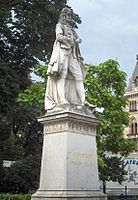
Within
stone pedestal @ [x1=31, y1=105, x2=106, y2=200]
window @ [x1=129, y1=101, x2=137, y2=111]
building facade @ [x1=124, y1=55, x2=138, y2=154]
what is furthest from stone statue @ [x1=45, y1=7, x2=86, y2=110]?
window @ [x1=129, y1=101, x2=137, y2=111]

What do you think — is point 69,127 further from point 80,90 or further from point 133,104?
point 133,104

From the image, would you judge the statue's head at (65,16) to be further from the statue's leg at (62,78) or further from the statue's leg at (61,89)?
the statue's leg at (61,89)

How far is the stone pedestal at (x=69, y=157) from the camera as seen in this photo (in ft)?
32.9

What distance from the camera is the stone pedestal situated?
32.9ft

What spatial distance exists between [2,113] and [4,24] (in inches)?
230

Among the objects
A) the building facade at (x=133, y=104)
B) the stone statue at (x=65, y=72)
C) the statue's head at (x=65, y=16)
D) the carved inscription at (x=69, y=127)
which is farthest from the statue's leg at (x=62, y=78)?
the building facade at (x=133, y=104)

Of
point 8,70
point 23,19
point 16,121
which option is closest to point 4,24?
point 23,19

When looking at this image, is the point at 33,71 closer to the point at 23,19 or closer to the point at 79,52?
the point at 23,19

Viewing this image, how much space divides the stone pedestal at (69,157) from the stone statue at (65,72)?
1.67 ft

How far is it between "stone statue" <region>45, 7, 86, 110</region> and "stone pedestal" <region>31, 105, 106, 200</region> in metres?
0.51

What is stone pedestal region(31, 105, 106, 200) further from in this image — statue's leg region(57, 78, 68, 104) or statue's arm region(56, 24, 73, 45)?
statue's arm region(56, 24, 73, 45)

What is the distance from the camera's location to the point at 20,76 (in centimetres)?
2588

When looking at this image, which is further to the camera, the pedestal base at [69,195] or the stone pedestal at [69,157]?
the stone pedestal at [69,157]

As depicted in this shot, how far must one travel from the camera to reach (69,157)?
10156 millimetres
